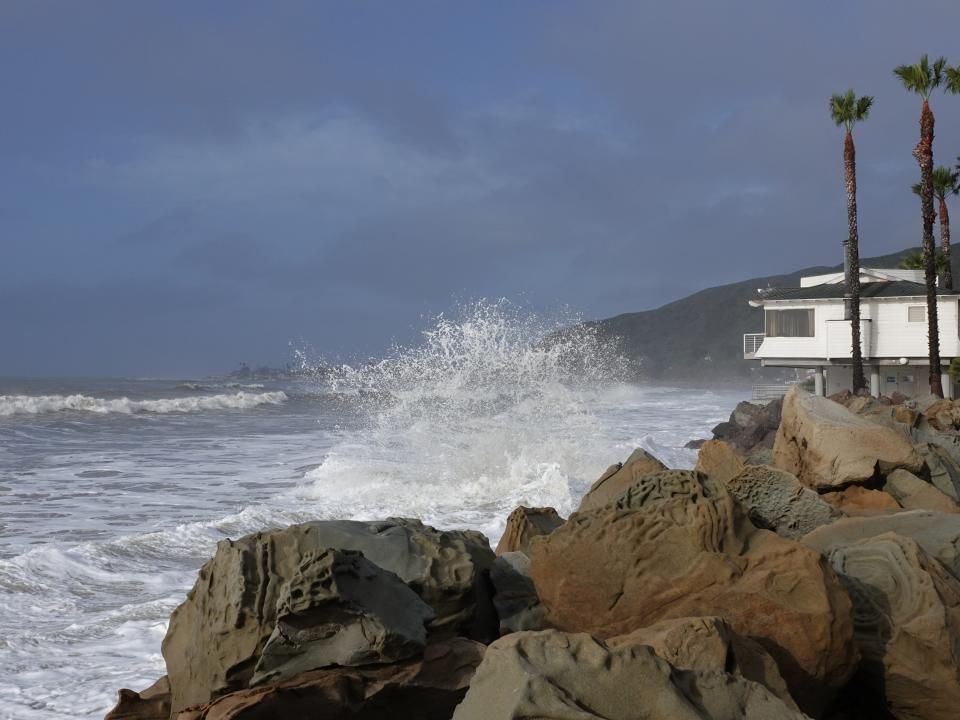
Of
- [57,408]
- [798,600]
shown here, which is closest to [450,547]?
[798,600]

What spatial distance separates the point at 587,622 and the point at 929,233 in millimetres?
29127

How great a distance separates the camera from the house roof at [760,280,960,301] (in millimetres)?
34656

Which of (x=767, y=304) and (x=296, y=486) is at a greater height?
(x=767, y=304)

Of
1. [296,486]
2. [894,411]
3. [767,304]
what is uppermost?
[767,304]

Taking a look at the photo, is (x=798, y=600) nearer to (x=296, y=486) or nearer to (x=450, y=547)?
(x=450, y=547)

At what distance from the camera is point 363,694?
13.9 ft

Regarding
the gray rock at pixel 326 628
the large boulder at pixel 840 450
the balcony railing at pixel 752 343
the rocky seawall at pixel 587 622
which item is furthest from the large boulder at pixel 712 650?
the balcony railing at pixel 752 343

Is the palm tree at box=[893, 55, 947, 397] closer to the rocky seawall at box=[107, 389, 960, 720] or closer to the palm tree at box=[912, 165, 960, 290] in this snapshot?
the palm tree at box=[912, 165, 960, 290]

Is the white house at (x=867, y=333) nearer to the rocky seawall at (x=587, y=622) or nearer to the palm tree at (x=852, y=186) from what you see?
the palm tree at (x=852, y=186)

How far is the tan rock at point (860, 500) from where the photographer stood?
853 cm

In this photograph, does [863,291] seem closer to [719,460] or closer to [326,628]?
[719,460]

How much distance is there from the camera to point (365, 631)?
430 centimetres

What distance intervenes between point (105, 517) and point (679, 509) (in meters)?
9.92

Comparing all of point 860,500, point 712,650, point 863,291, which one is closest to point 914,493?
point 860,500
